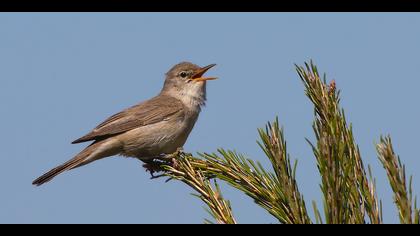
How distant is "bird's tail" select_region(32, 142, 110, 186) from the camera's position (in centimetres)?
762

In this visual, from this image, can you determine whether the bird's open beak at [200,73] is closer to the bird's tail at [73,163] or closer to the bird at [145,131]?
the bird at [145,131]

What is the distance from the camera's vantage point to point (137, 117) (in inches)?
364

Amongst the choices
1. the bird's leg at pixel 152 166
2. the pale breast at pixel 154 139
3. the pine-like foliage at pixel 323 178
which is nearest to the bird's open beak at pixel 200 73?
the pale breast at pixel 154 139

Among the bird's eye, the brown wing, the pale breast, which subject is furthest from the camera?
the bird's eye

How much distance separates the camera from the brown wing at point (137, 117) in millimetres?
8688

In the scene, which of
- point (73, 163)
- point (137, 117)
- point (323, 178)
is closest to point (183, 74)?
point (137, 117)

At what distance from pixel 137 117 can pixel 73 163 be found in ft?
4.91

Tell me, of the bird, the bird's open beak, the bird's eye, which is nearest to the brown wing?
the bird

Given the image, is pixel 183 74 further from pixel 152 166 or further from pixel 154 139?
pixel 152 166

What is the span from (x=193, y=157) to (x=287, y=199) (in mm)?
1808

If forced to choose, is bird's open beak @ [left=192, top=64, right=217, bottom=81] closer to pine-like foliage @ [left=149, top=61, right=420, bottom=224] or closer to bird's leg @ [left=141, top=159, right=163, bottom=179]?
bird's leg @ [left=141, top=159, right=163, bottom=179]
